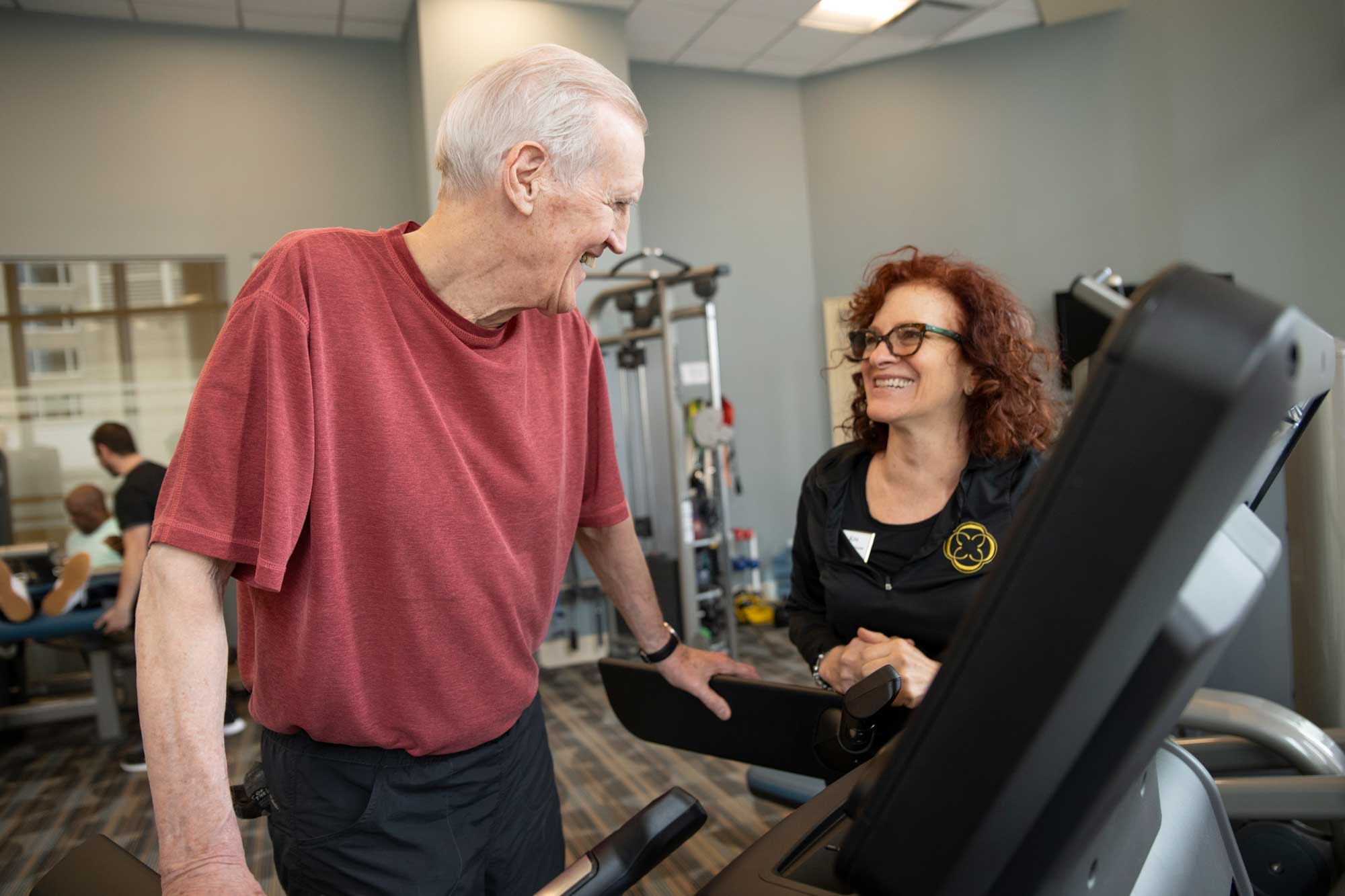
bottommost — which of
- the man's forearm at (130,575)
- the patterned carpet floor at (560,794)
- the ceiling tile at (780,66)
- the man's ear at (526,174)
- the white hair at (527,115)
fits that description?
the patterned carpet floor at (560,794)

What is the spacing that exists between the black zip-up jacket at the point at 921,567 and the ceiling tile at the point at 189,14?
4.74m

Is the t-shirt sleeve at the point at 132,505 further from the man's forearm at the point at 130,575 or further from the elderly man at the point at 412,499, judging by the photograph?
the elderly man at the point at 412,499

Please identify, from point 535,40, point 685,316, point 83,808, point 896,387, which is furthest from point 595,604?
point 896,387

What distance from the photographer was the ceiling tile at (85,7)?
464 cm

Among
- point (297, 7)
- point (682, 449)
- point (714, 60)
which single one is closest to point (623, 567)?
point (682, 449)

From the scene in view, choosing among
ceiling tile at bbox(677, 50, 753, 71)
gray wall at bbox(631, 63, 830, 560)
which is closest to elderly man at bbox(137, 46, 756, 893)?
gray wall at bbox(631, 63, 830, 560)

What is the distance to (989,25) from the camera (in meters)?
5.79

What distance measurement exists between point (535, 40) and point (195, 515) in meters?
4.69

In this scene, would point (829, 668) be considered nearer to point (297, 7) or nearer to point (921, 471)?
point (921, 471)

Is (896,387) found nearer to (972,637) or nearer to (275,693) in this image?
(275,693)

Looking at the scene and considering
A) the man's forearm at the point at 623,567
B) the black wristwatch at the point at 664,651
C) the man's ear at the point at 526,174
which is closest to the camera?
the man's ear at the point at 526,174

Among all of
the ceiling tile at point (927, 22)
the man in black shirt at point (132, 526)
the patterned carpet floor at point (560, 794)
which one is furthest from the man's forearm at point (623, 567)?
the ceiling tile at point (927, 22)

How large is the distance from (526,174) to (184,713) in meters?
0.67

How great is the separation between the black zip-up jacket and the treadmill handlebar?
76 cm
